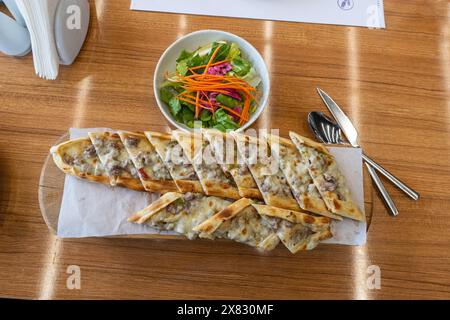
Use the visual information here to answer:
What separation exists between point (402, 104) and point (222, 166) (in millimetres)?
1190

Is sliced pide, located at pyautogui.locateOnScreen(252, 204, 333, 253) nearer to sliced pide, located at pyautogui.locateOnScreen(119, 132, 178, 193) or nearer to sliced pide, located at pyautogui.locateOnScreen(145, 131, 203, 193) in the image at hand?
sliced pide, located at pyautogui.locateOnScreen(145, 131, 203, 193)

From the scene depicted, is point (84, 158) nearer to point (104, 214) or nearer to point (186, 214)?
point (104, 214)

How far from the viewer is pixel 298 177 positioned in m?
1.62

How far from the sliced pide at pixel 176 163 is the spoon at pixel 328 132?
0.73 metres

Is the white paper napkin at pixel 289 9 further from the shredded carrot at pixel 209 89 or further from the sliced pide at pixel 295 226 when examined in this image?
the sliced pide at pixel 295 226

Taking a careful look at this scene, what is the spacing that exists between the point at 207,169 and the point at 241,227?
0.30 meters

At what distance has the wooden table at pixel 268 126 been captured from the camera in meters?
1.73

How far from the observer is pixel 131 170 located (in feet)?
5.32

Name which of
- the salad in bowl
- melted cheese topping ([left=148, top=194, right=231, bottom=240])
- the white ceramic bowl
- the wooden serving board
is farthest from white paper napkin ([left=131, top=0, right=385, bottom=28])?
melted cheese topping ([left=148, top=194, right=231, bottom=240])

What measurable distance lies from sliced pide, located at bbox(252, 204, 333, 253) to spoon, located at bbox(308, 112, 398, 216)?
17.7 inches

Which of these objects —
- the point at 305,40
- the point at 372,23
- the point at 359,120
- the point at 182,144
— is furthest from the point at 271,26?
the point at 182,144

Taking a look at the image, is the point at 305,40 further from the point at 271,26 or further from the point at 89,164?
the point at 89,164

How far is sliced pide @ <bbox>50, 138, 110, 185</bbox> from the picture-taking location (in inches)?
62.9

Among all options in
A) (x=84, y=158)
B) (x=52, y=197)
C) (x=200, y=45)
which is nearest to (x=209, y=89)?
(x=200, y=45)
